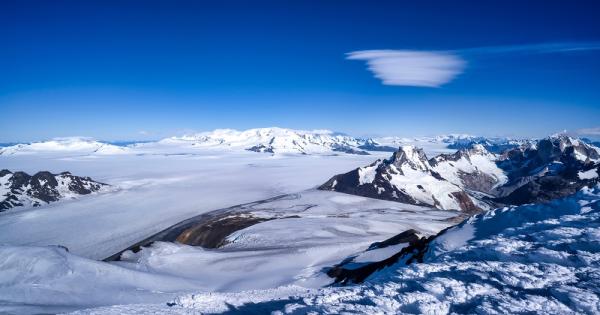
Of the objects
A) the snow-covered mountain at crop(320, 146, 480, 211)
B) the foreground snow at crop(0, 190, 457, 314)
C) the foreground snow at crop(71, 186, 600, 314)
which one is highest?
the foreground snow at crop(71, 186, 600, 314)

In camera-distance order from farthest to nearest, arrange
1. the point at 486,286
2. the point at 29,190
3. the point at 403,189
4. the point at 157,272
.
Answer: the point at 29,190, the point at 403,189, the point at 157,272, the point at 486,286

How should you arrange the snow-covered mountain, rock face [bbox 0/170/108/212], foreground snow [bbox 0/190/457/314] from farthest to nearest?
the snow-covered mountain, rock face [bbox 0/170/108/212], foreground snow [bbox 0/190/457/314]

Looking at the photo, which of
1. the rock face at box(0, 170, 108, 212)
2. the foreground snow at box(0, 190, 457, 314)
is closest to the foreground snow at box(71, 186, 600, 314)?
the foreground snow at box(0, 190, 457, 314)

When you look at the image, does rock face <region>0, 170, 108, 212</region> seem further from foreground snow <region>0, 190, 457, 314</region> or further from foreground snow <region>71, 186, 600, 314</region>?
foreground snow <region>71, 186, 600, 314</region>

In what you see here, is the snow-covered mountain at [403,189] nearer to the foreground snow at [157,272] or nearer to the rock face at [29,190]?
the foreground snow at [157,272]

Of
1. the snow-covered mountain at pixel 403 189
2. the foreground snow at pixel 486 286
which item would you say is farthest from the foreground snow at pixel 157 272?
the snow-covered mountain at pixel 403 189

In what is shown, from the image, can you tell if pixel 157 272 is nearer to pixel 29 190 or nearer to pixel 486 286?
pixel 486 286

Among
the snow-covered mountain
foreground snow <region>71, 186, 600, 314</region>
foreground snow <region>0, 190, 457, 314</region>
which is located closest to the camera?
foreground snow <region>71, 186, 600, 314</region>

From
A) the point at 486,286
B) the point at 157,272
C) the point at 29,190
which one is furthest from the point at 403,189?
the point at 29,190

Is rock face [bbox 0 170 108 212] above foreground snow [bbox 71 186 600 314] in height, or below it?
below
